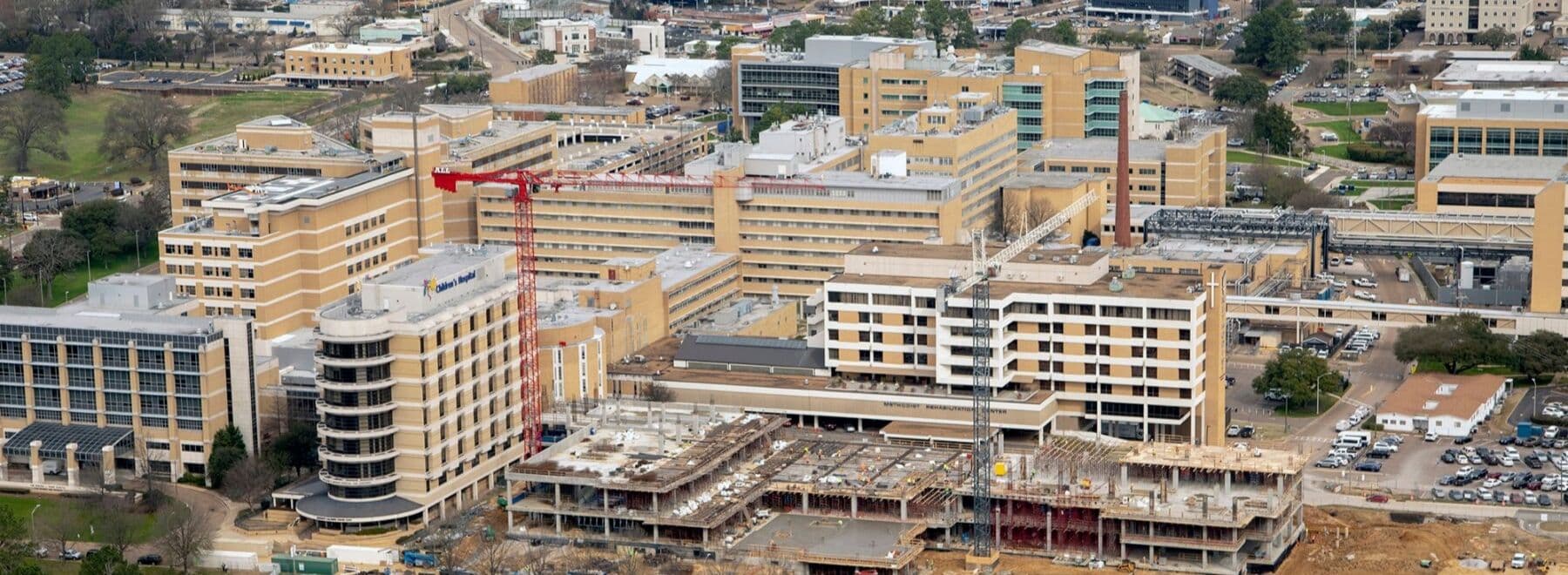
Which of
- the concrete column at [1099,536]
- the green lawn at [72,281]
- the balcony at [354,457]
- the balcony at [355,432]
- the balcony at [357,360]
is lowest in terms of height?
the concrete column at [1099,536]

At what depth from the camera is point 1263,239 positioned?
131m

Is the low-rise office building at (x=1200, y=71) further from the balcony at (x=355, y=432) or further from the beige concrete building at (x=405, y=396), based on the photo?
the balcony at (x=355, y=432)

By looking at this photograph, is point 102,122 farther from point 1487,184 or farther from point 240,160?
point 1487,184

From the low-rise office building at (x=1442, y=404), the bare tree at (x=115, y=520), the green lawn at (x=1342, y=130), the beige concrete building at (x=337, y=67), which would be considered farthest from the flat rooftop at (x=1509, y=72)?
the bare tree at (x=115, y=520)

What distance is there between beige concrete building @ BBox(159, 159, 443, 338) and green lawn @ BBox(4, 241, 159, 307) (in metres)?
16.8

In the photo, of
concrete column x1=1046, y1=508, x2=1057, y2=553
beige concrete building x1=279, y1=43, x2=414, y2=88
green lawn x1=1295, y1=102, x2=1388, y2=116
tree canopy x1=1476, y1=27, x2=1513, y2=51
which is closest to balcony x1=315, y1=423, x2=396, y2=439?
concrete column x1=1046, y1=508, x2=1057, y2=553

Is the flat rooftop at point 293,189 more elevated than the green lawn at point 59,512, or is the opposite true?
the flat rooftop at point 293,189

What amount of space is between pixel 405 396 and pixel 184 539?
886 cm

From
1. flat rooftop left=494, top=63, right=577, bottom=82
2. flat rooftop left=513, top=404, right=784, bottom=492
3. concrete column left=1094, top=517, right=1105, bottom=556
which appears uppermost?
flat rooftop left=494, top=63, right=577, bottom=82

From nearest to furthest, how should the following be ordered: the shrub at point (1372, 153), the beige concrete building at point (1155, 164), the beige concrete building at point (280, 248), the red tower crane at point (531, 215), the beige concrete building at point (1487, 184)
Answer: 1. the red tower crane at point (531, 215)
2. the beige concrete building at point (280, 248)
3. the beige concrete building at point (1487, 184)
4. the beige concrete building at point (1155, 164)
5. the shrub at point (1372, 153)

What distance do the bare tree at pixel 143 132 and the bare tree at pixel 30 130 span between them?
272 cm

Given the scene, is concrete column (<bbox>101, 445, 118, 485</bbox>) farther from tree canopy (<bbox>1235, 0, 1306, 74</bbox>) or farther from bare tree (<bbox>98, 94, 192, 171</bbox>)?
tree canopy (<bbox>1235, 0, 1306, 74</bbox>)

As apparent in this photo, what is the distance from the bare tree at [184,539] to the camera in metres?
89.1

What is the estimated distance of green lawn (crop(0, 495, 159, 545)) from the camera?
3669 inches
